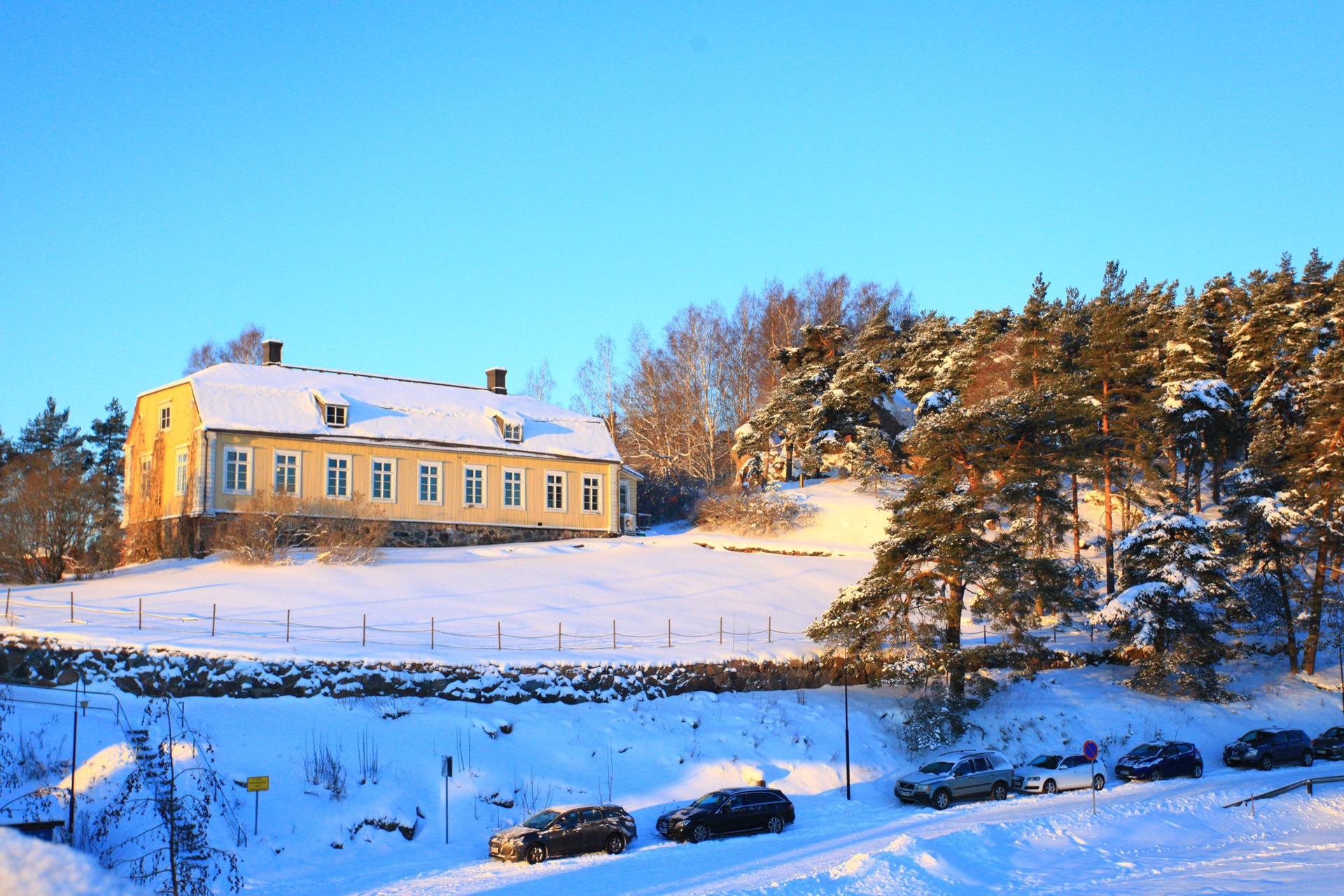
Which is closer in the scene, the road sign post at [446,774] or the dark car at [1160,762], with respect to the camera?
the road sign post at [446,774]

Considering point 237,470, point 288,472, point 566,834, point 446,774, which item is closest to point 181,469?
point 237,470

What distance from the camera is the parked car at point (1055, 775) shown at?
2617 cm

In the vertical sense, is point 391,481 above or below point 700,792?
above

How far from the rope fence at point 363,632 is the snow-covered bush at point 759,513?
19704 mm

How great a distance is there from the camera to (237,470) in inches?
1531

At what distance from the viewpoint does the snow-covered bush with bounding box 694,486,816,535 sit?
4981 centimetres

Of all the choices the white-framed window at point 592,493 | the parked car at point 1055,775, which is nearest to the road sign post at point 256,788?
the parked car at point 1055,775

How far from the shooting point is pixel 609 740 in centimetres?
2372

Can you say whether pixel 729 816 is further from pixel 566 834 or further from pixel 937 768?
pixel 937 768

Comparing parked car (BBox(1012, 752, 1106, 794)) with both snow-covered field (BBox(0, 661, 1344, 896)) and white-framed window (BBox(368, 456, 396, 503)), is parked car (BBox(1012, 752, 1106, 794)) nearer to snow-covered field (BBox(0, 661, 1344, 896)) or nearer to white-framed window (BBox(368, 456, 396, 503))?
snow-covered field (BBox(0, 661, 1344, 896))

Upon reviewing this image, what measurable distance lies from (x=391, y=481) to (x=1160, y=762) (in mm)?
30271

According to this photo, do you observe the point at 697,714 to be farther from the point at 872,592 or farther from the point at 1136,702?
the point at 1136,702

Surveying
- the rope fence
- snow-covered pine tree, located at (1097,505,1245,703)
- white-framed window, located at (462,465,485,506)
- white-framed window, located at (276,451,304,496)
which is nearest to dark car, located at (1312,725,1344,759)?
snow-covered pine tree, located at (1097,505,1245,703)

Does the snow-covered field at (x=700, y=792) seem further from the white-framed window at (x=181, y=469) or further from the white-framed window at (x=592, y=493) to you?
the white-framed window at (x=592, y=493)
